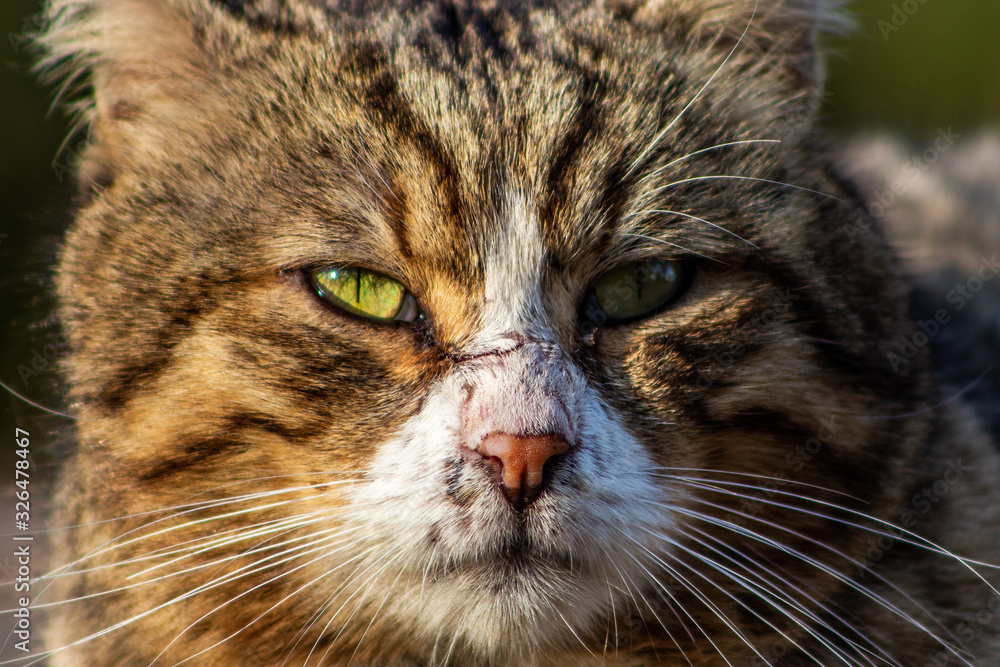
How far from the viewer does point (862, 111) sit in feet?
11.0

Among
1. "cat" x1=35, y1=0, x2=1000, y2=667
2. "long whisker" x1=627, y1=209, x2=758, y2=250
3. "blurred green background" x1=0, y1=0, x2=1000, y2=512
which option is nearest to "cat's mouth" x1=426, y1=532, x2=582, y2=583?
"cat" x1=35, y1=0, x2=1000, y2=667

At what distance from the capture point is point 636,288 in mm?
1335

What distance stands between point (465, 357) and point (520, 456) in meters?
0.17

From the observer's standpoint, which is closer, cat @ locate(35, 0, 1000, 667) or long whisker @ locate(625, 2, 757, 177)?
cat @ locate(35, 0, 1000, 667)

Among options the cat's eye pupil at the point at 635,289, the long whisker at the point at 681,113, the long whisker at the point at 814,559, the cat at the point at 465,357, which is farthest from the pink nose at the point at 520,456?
the long whisker at the point at 681,113

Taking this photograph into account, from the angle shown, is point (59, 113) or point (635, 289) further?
point (59, 113)

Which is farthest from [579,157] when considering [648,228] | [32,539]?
[32,539]

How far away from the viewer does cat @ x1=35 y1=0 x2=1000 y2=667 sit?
3.88ft

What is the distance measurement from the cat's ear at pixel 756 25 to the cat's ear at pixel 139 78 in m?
0.67

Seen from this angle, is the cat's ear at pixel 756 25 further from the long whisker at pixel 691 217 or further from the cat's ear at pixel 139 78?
the cat's ear at pixel 139 78

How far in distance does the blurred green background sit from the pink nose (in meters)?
0.74

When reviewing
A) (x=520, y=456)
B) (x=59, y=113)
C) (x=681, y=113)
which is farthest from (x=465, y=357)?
(x=59, y=113)

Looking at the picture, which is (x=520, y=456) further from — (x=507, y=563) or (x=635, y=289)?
(x=635, y=289)

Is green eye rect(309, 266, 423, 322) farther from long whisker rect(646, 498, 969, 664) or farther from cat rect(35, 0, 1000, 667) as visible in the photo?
long whisker rect(646, 498, 969, 664)
